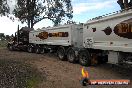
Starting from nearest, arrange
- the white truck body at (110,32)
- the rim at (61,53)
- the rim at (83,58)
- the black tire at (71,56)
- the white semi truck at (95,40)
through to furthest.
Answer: the white truck body at (110,32)
the white semi truck at (95,40)
the rim at (83,58)
the black tire at (71,56)
the rim at (61,53)

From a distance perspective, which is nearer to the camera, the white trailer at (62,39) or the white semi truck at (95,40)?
the white semi truck at (95,40)

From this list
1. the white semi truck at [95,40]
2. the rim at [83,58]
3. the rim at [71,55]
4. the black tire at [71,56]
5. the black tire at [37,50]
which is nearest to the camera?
the white semi truck at [95,40]

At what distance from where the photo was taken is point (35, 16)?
4809 centimetres

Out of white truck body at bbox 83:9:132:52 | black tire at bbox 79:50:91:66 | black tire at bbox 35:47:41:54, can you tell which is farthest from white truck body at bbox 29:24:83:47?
black tire at bbox 35:47:41:54

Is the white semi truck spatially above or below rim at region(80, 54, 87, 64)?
above

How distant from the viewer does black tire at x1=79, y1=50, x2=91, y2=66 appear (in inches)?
646

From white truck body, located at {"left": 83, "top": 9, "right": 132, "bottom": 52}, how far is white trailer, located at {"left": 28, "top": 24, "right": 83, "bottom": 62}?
6.47 ft

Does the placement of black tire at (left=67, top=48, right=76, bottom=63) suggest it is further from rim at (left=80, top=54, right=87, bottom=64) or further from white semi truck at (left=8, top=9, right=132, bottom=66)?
rim at (left=80, top=54, right=87, bottom=64)

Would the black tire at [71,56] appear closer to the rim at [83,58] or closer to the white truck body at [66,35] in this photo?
the white truck body at [66,35]

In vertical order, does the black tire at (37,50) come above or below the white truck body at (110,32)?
below

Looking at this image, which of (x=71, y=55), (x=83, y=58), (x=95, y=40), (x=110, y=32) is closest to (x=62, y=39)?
(x=71, y=55)

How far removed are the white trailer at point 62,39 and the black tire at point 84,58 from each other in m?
0.93

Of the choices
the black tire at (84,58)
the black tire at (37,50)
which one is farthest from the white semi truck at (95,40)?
the black tire at (37,50)

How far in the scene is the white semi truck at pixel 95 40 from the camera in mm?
12234
